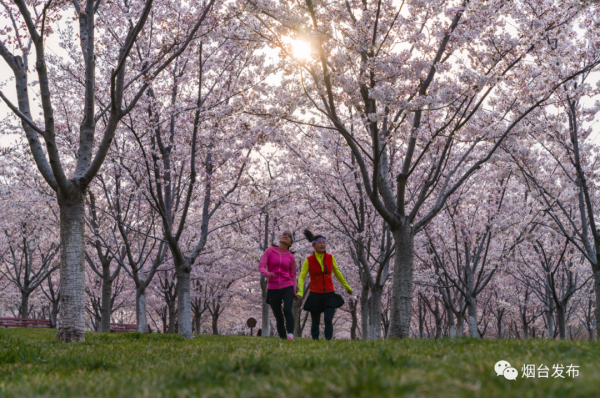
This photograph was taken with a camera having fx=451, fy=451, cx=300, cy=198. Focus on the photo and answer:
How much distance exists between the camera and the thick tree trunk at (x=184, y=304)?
12.2 m

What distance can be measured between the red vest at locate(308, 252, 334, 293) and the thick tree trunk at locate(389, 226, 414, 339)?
4.77 ft

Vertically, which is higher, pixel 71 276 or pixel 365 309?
pixel 71 276

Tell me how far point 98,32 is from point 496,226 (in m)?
14.4

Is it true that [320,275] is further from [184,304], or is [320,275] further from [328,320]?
[184,304]

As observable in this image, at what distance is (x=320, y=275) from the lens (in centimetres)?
853

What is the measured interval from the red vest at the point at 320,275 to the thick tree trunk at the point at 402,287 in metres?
1.45

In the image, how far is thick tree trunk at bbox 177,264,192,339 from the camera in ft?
40.0

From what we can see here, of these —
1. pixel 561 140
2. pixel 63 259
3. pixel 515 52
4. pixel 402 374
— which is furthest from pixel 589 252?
pixel 63 259

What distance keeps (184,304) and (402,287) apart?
20.4ft

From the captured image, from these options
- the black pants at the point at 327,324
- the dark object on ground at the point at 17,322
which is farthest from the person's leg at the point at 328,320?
the dark object on ground at the point at 17,322

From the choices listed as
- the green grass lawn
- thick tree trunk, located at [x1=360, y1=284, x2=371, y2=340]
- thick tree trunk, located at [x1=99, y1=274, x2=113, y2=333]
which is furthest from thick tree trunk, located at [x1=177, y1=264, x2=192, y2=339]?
thick tree trunk, located at [x1=99, y1=274, x2=113, y2=333]

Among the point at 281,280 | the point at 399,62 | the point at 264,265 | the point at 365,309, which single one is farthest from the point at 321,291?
the point at 365,309

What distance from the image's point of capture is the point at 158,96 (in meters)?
14.3

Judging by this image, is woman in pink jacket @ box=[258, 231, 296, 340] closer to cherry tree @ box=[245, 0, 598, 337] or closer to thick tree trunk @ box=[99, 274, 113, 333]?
cherry tree @ box=[245, 0, 598, 337]
